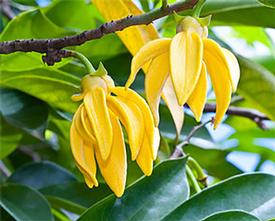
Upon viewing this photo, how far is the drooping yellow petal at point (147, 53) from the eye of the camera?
674 millimetres

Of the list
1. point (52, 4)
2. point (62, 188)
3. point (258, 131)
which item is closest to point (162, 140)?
point (62, 188)

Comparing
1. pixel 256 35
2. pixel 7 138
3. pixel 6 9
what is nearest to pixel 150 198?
pixel 7 138

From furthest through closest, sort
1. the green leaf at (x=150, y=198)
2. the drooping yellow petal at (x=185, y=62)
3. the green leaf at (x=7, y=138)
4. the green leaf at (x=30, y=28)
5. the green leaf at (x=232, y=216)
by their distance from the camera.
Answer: the green leaf at (x=7, y=138)
the green leaf at (x=30, y=28)
the green leaf at (x=150, y=198)
the green leaf at (x=232, y=216)
the drooping yellow petal at (x=185, y=62)

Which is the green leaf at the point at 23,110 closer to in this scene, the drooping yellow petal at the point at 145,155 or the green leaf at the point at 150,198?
the green leaf at the point at 150,198

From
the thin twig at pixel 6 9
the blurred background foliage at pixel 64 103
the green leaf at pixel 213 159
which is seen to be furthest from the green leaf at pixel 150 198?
the thin twig at pixel 6 9

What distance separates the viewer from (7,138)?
1224 mm

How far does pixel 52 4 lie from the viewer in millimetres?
1218

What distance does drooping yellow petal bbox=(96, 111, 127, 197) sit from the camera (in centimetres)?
71

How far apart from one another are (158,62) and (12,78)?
38 centimetres

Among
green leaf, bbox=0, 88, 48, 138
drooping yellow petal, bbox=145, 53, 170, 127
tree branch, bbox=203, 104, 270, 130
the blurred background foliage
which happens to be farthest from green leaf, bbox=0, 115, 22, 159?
drooping yellow petal, bbox=145, 53, 170, 127

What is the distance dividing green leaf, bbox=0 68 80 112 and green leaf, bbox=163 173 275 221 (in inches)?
8.8

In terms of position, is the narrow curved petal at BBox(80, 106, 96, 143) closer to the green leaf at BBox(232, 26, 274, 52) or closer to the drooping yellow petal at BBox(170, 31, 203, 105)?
the drooping yellow petal at BBox(170, 31, 203, 105)

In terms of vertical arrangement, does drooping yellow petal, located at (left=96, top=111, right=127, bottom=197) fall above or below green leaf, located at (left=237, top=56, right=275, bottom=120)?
above

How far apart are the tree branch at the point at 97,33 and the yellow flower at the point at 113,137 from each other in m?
0.07
